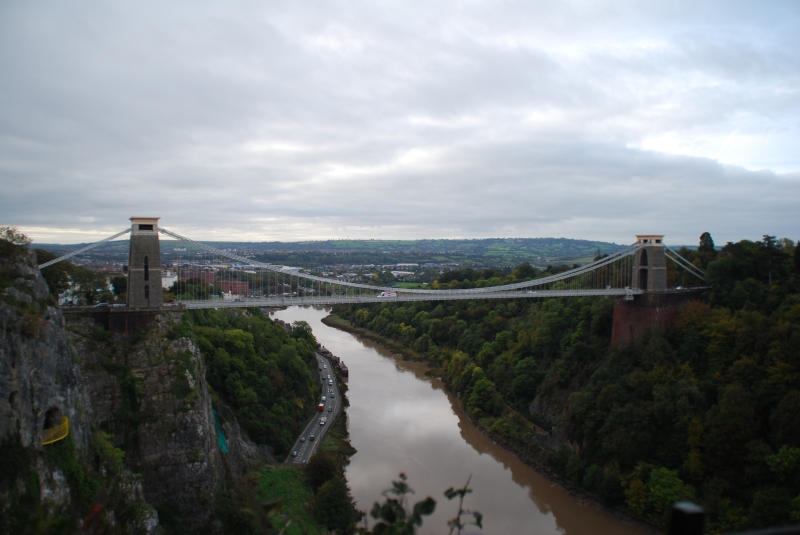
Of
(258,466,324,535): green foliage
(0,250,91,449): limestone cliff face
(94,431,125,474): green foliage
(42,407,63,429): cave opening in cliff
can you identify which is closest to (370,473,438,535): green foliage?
(0,250,91,449): limestone cliff face

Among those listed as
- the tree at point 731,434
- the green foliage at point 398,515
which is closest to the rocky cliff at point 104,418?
the green foliage at point 398,515

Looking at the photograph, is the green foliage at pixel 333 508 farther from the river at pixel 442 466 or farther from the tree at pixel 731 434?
the tree at pixel 731 434

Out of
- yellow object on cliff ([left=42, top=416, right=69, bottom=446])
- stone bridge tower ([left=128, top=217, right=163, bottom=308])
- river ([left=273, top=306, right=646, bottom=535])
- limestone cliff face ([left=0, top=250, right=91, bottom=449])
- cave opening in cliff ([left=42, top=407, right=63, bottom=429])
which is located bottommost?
river ([left=273, top=306, right=646, bottom=535])

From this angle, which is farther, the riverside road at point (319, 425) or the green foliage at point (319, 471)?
the riverside road at point (319, 425)

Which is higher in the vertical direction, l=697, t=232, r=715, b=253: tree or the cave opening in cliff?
l=697, t=232, r=715, b=253: tree

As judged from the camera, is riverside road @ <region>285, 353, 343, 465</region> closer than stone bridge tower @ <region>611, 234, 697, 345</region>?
Yes

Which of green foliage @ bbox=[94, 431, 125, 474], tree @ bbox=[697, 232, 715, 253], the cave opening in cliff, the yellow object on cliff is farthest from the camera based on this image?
tree @ bbox=[697, 232, 715, 253]

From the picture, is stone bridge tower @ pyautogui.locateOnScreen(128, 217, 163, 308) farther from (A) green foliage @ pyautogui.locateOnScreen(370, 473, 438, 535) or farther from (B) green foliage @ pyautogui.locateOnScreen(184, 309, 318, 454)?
(A) green foliage @ pyautogui.locateOnScreen(370, 473, 438, 535)
